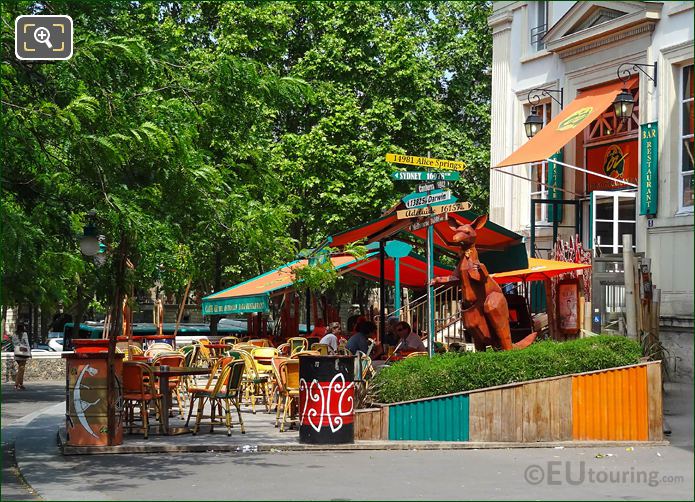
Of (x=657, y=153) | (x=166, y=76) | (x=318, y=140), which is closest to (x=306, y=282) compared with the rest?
(x=166, y=76)

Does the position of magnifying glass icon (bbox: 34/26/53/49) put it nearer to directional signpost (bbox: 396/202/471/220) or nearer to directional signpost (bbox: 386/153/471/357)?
directional signpost (bbox: 386/153/471/357)

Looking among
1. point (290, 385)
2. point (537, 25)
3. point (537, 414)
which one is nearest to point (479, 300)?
point (537, 414)

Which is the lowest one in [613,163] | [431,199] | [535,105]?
[431,199]

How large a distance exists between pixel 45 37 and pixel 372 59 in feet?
95.1

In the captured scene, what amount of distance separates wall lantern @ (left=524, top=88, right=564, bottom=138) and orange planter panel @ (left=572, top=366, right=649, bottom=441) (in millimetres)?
13021

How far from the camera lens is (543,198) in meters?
28.5

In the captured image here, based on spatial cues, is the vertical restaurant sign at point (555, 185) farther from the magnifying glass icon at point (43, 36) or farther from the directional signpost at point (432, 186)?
the magnifying glass icon at point (43, 36)

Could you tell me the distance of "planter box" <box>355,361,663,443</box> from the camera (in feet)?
46.6

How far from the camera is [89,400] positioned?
1380cm

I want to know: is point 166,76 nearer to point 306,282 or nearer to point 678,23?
point 306,282

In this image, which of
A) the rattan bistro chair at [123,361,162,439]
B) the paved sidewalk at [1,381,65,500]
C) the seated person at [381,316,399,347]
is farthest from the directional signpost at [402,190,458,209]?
the seated person at [381,316,399,347]

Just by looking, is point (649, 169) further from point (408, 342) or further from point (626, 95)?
point (408, 342)

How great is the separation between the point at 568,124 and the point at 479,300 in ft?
34.8

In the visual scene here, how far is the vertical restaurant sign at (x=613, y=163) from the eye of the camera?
82.6 feet
